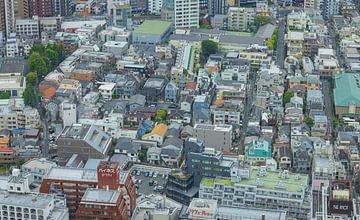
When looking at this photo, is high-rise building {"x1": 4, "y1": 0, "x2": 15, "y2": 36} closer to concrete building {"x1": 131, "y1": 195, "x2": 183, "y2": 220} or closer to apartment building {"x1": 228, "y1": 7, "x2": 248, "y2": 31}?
apartment building {"x1": 228, "y1": 7, "x2": 248, "y2": 31}

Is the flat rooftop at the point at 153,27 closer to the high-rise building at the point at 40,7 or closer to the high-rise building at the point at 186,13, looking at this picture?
the high-rise building at the point at 186,13

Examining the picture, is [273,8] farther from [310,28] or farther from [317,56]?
[317,56]

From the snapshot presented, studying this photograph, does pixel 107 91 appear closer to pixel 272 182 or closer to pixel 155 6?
pixel 272 182

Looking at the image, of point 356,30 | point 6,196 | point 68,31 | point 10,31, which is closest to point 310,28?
point 356,30

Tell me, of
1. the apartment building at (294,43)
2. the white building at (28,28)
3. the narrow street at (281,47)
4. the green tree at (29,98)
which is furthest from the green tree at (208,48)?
the green tree at (29,98)

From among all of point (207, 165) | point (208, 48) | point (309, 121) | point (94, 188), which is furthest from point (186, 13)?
point (94, 188)
